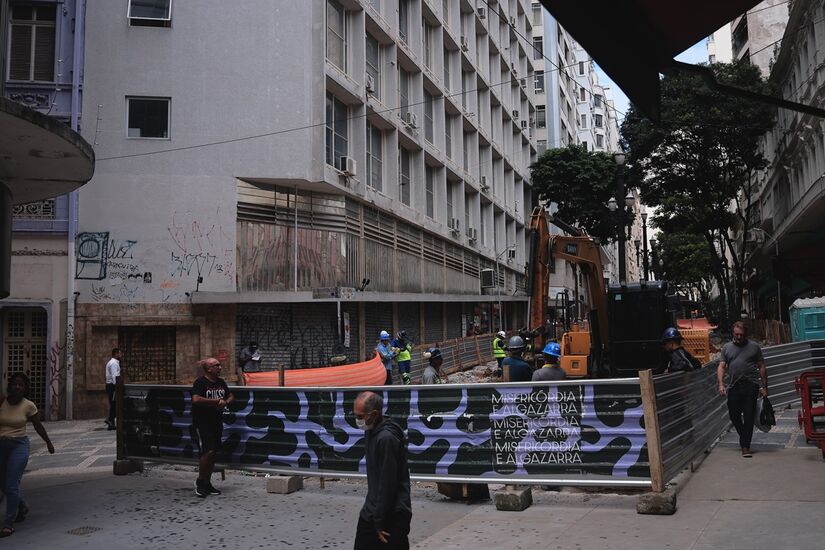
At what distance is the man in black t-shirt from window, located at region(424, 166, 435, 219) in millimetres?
23148

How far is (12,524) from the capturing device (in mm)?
7473

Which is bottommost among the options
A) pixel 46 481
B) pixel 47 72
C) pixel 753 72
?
pixel 46 481

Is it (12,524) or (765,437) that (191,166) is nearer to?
(12,524)

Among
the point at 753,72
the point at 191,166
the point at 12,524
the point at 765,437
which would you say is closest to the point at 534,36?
the point at 753,72

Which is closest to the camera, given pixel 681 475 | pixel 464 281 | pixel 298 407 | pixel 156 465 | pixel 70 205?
pixel 681 475

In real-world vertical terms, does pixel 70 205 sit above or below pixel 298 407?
above

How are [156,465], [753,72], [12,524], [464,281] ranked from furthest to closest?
[464,281], [753,72], [156,465], [12,524]

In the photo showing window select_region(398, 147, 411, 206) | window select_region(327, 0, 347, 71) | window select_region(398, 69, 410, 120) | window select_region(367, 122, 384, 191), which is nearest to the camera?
window select_region(327, 0, 347, 71)

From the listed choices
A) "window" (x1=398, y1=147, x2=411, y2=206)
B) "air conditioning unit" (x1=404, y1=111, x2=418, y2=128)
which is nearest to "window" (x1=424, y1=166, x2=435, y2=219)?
"window" (x1=398, y1=147, x2=411, y2=206)

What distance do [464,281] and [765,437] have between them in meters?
26.0

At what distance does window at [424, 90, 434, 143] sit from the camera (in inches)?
1243

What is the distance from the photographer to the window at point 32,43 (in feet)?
64.0

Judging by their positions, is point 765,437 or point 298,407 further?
point 765,437

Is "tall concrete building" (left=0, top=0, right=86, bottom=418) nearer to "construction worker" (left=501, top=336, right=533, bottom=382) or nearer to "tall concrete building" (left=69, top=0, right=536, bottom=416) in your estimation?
"tall concrete building" (left=69, top=0, right=536, bottom=416)
